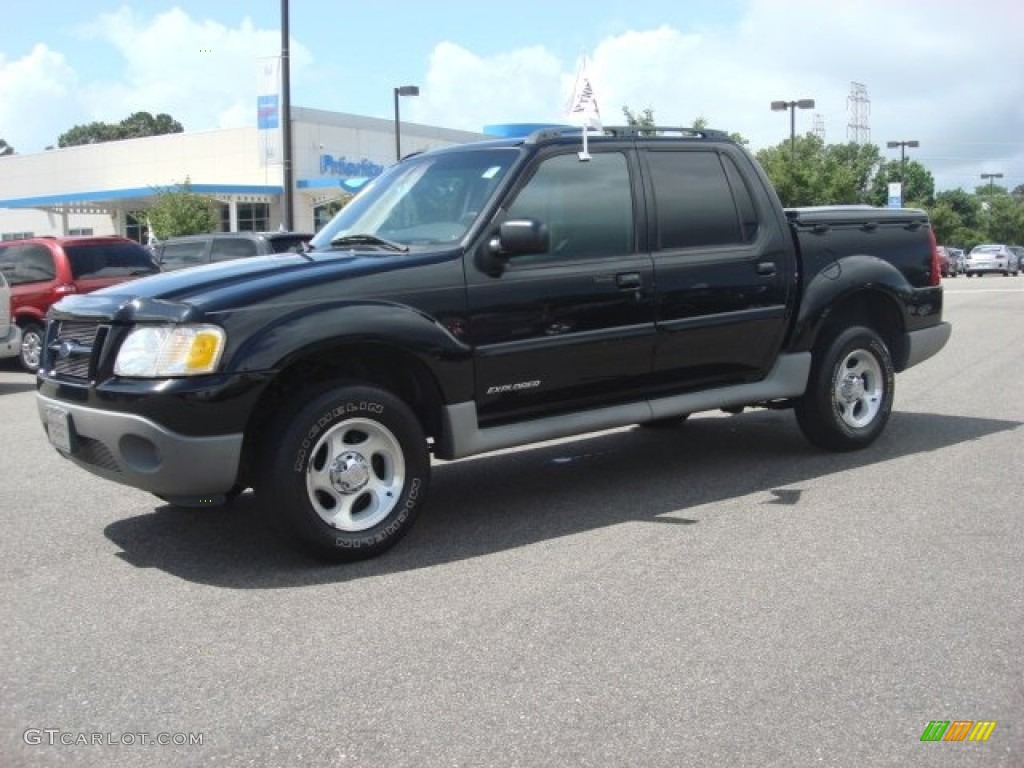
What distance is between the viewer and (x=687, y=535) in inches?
217

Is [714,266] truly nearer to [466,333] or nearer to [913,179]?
[466,333]

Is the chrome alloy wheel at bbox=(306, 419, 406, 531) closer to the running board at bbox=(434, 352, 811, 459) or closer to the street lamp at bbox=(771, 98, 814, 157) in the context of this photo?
the running board at bbox=(434, 352, 811, 459)

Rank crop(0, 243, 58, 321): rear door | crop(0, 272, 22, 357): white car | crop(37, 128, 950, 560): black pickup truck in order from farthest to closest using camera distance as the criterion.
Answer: crop(0, 243, 58, 321): rear door < crop(0, 272, 22, 357): white car < crop(37, 128, 950, 560): black pickup truck

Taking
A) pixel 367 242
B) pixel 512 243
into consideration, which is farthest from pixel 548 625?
pixel 367 242

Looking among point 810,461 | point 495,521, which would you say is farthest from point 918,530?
point 495,521

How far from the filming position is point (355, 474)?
507 centimetres

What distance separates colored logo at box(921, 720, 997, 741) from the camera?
131 inches

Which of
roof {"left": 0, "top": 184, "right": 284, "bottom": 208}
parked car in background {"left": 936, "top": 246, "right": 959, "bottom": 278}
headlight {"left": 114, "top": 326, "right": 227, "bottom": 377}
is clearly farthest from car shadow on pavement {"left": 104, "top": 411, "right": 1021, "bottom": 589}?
parked car in background {"left": 936, "top": 246, "right": 959, "bottom": 278}

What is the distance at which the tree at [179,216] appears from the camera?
34312 mm

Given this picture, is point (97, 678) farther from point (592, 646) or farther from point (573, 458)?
point (573, 458)

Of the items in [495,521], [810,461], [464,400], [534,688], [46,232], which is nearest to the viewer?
[534,688]

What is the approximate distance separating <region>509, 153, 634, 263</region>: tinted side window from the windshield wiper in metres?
0.61

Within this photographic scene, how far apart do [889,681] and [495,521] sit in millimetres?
2559

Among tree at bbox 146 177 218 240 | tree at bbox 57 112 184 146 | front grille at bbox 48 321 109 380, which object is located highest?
tree at bbox 57 112 184 146
